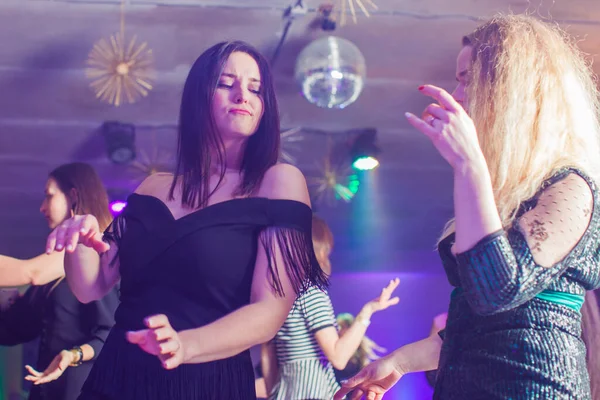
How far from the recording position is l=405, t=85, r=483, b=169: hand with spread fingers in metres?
1.08

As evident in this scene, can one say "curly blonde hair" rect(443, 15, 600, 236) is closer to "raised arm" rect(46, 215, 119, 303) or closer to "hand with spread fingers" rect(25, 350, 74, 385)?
"raised arm" rect(46, 215, 119, 303)

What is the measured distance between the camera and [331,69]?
11.3 feet

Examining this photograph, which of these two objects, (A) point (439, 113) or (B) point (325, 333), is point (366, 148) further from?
(A) point (439, 113)

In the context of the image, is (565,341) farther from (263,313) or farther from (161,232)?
(161,232)

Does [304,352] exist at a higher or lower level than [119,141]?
lower

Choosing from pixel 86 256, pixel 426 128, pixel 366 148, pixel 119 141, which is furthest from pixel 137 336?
pixel 366 148

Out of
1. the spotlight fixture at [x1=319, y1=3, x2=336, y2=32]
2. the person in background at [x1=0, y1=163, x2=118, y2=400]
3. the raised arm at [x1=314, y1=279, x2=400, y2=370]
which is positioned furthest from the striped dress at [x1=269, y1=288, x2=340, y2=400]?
the spotlight fixture at [x1=319, y1=3, x2=336, y2=32]

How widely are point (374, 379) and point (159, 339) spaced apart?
562 mm

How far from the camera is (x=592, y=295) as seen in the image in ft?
5.86

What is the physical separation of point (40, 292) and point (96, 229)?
5.32ft

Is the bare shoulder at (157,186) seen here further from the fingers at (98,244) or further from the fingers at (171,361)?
the fingers at (171,361)

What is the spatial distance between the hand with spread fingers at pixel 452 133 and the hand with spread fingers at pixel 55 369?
1.81m

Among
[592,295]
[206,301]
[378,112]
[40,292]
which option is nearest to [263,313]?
[206,301]

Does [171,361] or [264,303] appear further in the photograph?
[264,303]
